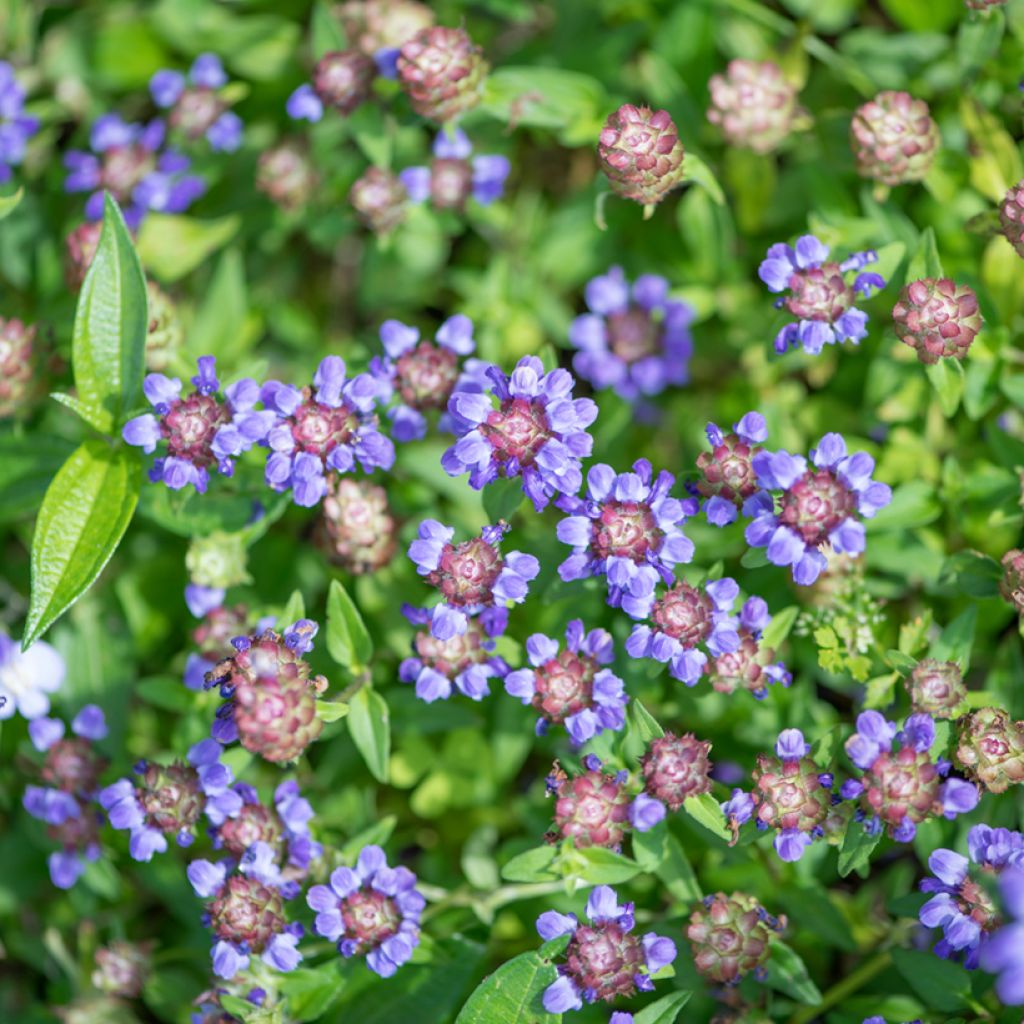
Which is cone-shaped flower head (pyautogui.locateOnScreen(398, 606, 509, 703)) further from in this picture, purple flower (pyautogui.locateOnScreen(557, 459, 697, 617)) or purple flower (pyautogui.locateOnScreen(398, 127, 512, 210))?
purple flower (pyautogui.locateOnScreen(398, 127, 512, 210))

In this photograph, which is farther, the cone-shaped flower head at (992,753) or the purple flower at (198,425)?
the purple flower at (198,425)

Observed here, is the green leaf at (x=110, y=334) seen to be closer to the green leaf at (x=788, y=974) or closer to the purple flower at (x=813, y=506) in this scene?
the purple flower at (x=813, y=506)

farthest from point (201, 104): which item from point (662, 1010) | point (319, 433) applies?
point (662, 1010)

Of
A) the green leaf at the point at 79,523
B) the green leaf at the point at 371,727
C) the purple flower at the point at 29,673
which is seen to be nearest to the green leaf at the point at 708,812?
the green leaf at the point at 371,727

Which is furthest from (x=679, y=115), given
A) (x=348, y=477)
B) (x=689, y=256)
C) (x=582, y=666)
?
(x=582, y=666)

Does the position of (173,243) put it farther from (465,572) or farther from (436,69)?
(465,572)

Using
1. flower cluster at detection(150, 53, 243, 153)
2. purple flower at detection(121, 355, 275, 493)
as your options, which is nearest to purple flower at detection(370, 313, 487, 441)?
Result: purple flower at detection(121, 355, 275, 493)
